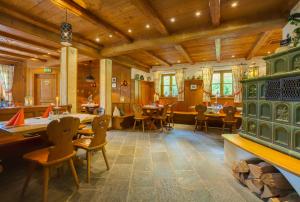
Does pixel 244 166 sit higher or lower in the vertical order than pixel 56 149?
lower

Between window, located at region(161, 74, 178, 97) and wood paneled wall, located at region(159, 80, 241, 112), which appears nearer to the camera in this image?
wood paneled wall, located at region(159, 80, 241, 112)

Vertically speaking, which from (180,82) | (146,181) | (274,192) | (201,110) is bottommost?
(146,181)

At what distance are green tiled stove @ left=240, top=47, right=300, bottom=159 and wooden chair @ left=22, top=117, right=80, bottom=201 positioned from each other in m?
2.57

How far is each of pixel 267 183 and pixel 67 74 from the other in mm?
4419

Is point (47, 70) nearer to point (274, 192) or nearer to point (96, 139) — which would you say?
point (96, 139)

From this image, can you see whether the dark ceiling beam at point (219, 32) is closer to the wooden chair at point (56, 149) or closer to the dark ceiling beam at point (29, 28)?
the dark ceiling beam at point (29, 28)

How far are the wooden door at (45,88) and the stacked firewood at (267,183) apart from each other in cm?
760

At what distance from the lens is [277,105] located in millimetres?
2139

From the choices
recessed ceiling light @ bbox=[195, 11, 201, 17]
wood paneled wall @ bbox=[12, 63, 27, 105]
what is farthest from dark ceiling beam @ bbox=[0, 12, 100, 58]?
wood paneled wall @ bbox=[12, 63, 27, 105]

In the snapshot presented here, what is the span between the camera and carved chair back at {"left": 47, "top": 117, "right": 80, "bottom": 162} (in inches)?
72.8

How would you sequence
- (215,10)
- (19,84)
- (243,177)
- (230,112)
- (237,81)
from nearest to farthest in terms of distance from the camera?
(243,177), (215,10), (230,112), (237,81), (19,84)

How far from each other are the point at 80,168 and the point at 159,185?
1.35 metres

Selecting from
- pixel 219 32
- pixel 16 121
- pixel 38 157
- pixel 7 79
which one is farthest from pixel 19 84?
pixel 219 32

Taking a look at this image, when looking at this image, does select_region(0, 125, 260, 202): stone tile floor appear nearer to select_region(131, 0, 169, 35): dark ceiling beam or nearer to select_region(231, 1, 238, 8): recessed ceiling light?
select_region(131, 0, 169, 35): dark ceiling beam
